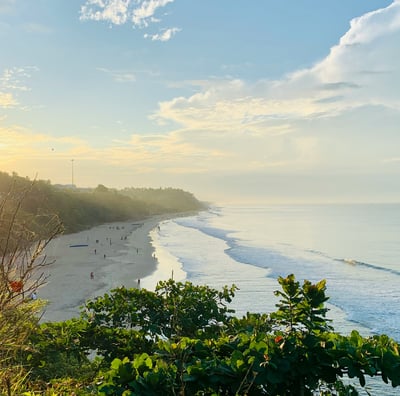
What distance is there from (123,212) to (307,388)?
125097mm

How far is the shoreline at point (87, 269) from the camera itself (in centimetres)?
2748

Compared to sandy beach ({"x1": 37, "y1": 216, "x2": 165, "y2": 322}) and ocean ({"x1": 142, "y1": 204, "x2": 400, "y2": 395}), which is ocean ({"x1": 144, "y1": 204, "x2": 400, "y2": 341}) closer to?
ocean ({"x1": 142, "y1": 204, "x2": 400, "y2": 395})

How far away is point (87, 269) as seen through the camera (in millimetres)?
40781

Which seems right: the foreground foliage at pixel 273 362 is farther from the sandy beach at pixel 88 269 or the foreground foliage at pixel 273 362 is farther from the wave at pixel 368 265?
the wave at pixel 368 265

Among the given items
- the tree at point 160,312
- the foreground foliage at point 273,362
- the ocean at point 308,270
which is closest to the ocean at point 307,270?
the ocean at point 308,270

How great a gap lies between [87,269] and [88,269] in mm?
115

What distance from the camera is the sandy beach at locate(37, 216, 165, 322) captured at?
27.7 meters

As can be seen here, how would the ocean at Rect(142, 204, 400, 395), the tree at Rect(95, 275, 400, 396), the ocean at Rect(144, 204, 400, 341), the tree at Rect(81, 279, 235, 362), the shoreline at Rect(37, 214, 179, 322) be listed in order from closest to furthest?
the tree at Rect(95, 275, 400, 396)
the tree at Rect(81, 279, 235, 362)
the ocean at Rect(142, 204, 400, 395)
the ocean at Rect(144, 204, 400, 341)
the shoreline at Rect(37, 214, 179, 322)

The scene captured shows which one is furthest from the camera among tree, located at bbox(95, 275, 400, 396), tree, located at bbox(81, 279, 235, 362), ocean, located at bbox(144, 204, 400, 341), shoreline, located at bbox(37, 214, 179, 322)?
shoreline, located at bbox(37, 214, 179, 322)

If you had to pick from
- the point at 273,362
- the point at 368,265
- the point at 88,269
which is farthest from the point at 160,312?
the point at 368,265

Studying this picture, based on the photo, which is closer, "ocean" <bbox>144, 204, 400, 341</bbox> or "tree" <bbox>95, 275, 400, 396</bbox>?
"tree" <bbox>95, 275, 400, 396</bbox>

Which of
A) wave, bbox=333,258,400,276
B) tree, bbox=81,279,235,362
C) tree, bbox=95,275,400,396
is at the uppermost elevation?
tree, bbox=95,275,400,396

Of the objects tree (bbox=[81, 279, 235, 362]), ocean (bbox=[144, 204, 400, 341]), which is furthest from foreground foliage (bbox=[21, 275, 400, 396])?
ocean (bbox=[144, 204, 400, 341])

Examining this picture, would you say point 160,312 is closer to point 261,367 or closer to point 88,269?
point 261,367
